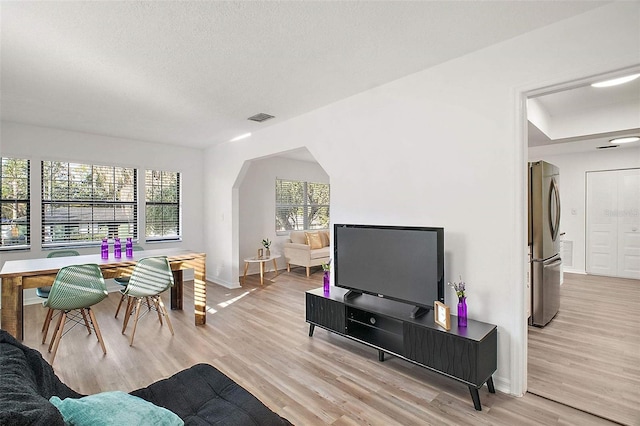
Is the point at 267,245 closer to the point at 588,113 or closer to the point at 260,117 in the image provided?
the point at 260,117

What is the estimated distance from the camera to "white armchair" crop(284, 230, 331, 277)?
646cm

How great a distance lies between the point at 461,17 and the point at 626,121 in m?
2.85

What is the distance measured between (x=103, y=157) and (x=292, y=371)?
4.74 metres

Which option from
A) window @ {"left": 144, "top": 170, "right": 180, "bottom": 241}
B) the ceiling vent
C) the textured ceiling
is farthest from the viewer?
window @ {"left": 144, "top": 170, "right": 180, "bottom": 241}

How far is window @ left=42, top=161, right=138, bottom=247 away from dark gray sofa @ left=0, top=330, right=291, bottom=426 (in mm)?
4446

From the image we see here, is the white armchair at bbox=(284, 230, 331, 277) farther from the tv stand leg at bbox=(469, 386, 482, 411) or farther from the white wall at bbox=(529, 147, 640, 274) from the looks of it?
the white wall at bbox=(529, 147, 640, 274)

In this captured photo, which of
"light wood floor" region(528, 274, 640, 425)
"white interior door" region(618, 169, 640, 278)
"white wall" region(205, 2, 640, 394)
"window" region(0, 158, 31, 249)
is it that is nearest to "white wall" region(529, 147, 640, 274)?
"white interior door" region(618, 169, 640, 278)

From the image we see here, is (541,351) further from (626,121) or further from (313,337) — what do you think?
(626,121)

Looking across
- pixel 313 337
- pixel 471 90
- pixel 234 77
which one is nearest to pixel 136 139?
pixel 234 77

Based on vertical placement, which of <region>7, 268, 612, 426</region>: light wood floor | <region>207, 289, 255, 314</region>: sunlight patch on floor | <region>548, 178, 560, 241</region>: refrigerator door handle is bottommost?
<region>7, 268, 612, 426</region>: light wood floor

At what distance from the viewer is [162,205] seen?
5.91 m

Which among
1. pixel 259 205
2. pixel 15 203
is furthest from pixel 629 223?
pixel 15 203

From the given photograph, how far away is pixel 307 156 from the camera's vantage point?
691 cm

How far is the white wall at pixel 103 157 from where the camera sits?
4.51 metres
